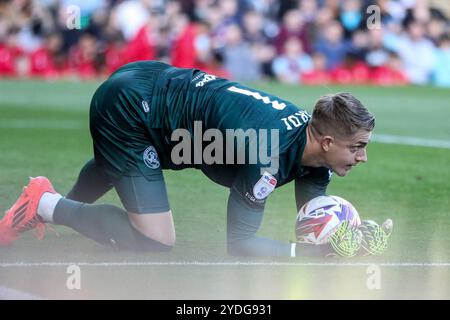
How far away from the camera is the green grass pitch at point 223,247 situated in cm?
656

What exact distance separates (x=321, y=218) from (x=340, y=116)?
2.56 ft

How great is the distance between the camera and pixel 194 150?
7.32 meters

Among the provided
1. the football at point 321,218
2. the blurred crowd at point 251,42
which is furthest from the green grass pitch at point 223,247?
the blurred crowd at point 251,42

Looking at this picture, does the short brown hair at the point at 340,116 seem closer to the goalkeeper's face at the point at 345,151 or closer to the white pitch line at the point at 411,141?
the goalkeeper's face at the point at 345,151

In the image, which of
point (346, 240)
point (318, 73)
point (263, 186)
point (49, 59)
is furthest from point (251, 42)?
point (263, 186)

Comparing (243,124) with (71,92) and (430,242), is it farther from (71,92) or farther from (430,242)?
(71,92)

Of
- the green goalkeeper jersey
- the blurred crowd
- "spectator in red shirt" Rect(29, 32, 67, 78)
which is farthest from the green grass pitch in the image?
"spectator in red shirt" Rect(29, 32, 67, 78)

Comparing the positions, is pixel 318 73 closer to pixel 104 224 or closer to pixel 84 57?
pixel 84 57

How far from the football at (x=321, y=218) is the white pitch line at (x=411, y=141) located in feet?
22.2

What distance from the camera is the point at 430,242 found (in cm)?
812

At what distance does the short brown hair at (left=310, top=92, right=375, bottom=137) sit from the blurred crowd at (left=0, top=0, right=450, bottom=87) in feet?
63.9

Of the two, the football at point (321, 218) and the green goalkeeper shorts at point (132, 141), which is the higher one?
the green goalkeeper shorts at point (132, 141)

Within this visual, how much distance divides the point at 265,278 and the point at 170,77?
1580mm

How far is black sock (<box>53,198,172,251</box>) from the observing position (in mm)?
7500
